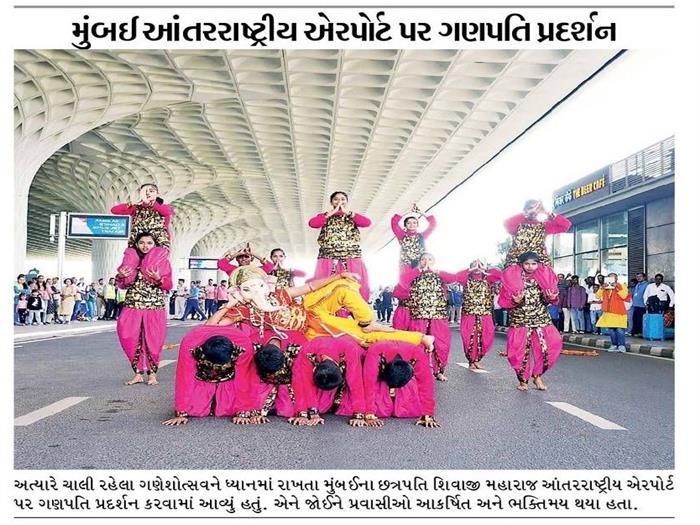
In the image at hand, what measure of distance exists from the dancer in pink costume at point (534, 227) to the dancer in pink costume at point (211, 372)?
3750 mm

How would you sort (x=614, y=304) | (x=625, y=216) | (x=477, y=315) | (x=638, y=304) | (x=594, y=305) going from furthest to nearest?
(x=625, y=216) < (x=594, y=305) < (x=638, y=304) < (x=614, y=304) < (x=477, y=315)

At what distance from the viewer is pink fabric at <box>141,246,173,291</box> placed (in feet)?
23.8

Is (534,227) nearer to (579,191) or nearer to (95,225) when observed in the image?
(579,191)

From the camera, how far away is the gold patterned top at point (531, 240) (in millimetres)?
7551

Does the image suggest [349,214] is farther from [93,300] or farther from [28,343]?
[93,300]

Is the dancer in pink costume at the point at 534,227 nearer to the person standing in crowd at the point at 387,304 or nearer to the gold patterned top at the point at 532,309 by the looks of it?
the gold patterned top at the point at 532,309

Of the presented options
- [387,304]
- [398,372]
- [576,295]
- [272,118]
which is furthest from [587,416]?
[387,304]

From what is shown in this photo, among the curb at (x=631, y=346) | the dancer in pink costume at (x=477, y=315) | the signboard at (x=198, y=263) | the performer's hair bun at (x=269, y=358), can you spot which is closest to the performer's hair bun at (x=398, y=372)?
the performer's hair bun at (x=269, y=358)

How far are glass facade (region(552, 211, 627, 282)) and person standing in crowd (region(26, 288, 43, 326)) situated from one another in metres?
18.7

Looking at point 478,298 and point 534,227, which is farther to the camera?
point 478,298

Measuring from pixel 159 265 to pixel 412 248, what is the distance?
318 cm

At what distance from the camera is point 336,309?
209 inches

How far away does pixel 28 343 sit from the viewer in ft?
44.7

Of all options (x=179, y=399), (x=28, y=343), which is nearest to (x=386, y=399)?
(x=179, y=399)
